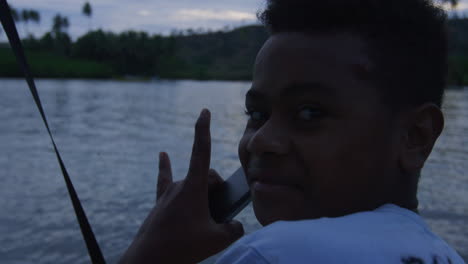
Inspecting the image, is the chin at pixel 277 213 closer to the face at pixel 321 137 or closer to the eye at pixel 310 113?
the face at pixel 321 137

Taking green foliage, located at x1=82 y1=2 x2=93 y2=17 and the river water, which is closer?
the river water

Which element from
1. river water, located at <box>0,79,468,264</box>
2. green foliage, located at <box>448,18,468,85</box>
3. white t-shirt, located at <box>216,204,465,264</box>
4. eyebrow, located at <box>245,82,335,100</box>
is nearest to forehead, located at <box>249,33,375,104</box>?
eyebrow, located at <box>245,82,335,100</box>

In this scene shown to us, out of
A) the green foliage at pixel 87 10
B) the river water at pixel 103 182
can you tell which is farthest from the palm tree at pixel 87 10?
the river water at pixel 103 182

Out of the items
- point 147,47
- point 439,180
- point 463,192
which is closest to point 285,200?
point 463,192

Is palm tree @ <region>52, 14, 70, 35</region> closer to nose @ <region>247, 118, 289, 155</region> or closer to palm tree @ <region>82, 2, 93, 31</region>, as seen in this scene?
palm tree @ <region>82, 2, 93, 31</region>

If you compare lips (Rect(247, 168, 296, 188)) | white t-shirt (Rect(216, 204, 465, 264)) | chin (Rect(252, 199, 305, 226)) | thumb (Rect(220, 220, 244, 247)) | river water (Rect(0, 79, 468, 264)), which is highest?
lips (Rect(247, 168, 296, 188))

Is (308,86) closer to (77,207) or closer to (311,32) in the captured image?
(311,32)

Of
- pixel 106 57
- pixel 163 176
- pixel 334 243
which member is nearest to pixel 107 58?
pixel 106 57

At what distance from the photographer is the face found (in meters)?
0.92

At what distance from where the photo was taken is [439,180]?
19.0ft

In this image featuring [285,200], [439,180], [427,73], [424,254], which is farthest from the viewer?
[439,180]

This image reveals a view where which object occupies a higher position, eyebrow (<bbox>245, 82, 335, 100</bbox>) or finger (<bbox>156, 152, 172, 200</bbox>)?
eyebrow (<bbox>245, 82, 335, 100</bbox>)

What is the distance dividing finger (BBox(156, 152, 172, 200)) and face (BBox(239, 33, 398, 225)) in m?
0.36

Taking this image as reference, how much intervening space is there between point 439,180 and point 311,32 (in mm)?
5357
